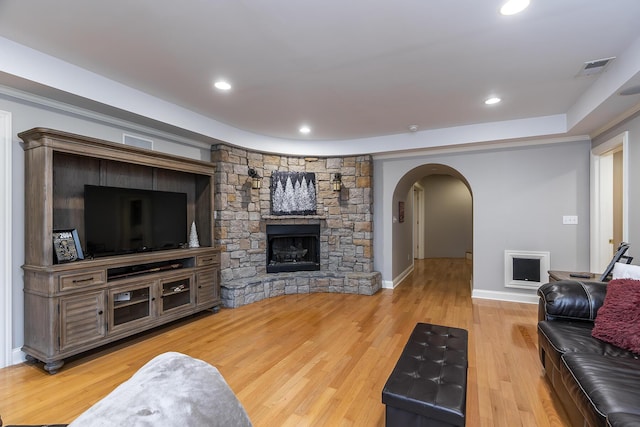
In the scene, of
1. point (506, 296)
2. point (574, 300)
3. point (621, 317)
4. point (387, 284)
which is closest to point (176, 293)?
point (387, 284)

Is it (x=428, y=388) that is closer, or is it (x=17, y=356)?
(x=428, y=388)

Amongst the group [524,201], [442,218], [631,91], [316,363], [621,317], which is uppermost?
[631,91]

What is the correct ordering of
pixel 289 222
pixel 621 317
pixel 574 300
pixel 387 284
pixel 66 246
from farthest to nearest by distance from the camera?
1. pixel 387 284
2. pixel 289 222
3. pixel 66 246
4. pixel 574 300
5. pixel 621 317

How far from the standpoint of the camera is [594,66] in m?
2.63

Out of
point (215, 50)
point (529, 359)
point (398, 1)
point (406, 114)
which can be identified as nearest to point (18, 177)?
point (215, 50)

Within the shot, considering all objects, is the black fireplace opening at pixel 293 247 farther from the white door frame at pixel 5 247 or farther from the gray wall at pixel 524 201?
the white door frame at pixel 5 247

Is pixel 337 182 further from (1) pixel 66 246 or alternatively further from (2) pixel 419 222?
(2) pixel 419 222

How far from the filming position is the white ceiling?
195cm

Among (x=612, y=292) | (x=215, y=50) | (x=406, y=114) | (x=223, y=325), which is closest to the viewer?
(x=612, y=292)

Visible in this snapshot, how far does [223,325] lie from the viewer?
3.57 metres

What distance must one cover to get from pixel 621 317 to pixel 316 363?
2.19 meters

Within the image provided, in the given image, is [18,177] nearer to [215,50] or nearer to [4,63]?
[4,63]

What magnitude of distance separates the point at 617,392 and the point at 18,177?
4.38 metres

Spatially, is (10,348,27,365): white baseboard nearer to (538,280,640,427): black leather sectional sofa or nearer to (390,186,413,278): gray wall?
(538,280,640,427): black leather sectional sofa
